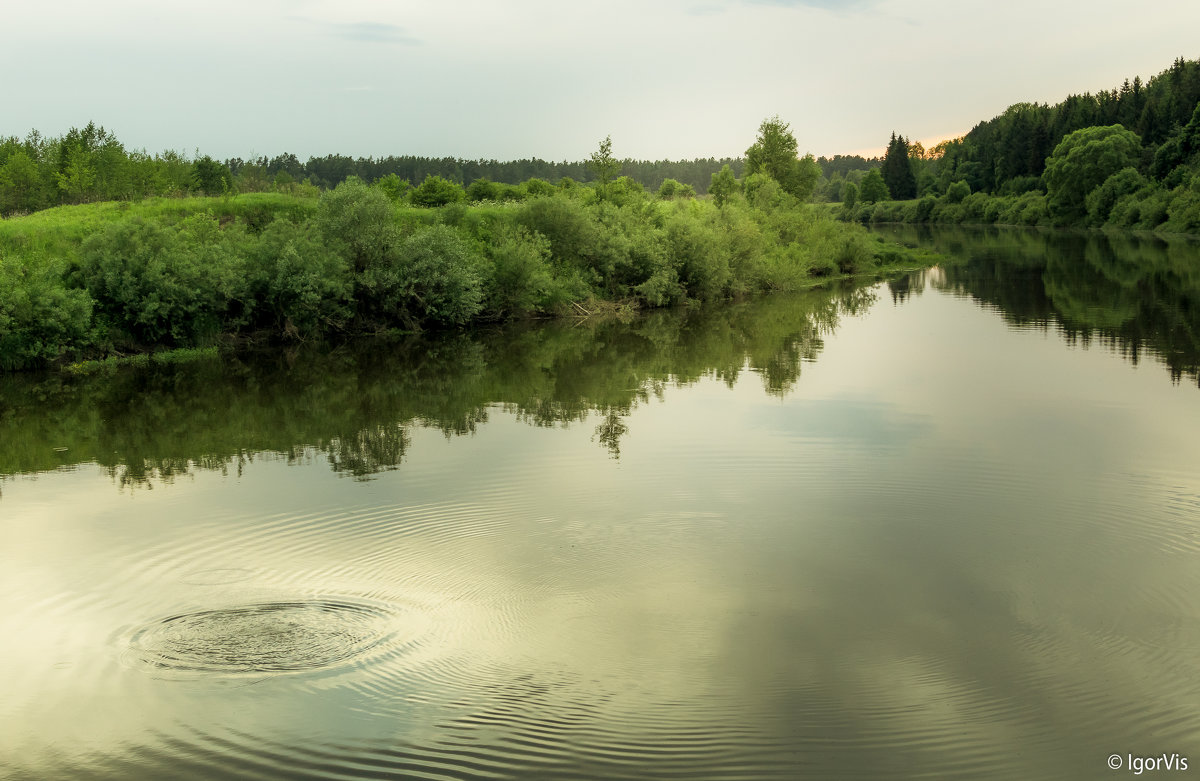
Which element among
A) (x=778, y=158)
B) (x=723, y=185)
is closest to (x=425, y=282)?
(x=723, y=185)

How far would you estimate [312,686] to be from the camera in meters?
9.03

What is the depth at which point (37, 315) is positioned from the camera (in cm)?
2614

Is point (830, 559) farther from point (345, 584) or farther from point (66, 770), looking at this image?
point (66, 770)

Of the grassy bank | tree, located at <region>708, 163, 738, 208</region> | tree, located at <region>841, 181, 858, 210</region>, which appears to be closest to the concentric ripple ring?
the grassy bank

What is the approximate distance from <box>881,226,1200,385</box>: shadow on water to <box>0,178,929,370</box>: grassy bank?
1224cm

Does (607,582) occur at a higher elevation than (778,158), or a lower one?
lower

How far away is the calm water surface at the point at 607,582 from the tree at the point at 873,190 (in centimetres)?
13906

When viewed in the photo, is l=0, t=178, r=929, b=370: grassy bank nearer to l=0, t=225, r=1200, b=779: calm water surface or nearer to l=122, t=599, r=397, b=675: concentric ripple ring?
A: l=0, t=225, r=1200, b=779: calm water surface

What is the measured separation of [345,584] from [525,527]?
9.36ft

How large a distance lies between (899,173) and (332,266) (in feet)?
462

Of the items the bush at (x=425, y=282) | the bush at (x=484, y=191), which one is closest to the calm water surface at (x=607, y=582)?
the bush at (x=425, y=282)

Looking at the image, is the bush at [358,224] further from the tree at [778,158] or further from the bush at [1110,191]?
the bush at [1110,191]

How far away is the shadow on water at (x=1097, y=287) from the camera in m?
30.2

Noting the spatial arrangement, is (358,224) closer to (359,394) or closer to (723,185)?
(359,394)
